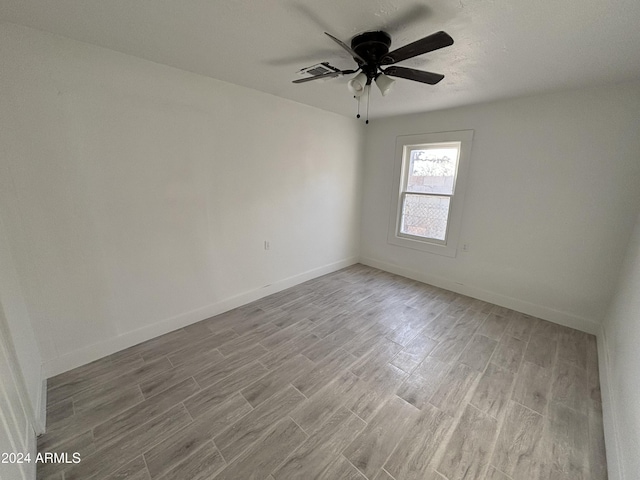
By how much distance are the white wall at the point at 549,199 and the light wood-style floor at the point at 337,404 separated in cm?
52

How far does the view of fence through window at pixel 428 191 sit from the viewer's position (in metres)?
3.57

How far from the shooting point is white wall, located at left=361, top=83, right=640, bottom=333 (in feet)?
7.88

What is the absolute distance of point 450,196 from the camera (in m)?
3.53

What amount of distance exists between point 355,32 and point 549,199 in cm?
268

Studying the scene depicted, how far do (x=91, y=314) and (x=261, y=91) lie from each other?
8.76 feet

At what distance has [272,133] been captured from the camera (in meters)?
3.03

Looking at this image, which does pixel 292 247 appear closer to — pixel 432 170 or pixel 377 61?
pixel 432 170

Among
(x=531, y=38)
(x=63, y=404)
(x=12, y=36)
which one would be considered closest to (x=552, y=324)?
(x=531, y=38)

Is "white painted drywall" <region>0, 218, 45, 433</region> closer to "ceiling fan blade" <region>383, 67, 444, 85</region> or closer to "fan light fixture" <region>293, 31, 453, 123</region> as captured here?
"fan light fixture" <region>293, 31, 453, 123</region>

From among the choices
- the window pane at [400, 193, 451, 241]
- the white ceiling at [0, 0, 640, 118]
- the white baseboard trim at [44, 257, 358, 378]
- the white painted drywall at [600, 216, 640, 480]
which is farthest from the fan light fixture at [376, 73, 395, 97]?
the white baseboard trim at [44, 257, 358, 378]

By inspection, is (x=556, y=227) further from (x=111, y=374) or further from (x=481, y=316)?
(x=111, y=374)

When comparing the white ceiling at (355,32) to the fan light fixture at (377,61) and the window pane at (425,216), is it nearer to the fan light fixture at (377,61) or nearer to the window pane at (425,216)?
the fan light fixture at (377,61)

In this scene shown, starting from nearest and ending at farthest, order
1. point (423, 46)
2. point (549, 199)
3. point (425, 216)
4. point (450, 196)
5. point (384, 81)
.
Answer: point (423, 46)
point (384, 81)
point (549, 199)
point (450, 196)
point (425, 216)

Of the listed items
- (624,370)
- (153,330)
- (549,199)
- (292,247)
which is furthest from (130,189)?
(549,199)
